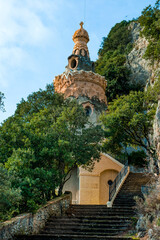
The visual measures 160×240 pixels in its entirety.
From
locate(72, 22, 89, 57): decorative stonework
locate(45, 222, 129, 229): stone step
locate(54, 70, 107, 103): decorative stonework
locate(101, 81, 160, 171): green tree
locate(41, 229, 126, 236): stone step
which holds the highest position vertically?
locate(72, 22, 89, 57): decorative stonework

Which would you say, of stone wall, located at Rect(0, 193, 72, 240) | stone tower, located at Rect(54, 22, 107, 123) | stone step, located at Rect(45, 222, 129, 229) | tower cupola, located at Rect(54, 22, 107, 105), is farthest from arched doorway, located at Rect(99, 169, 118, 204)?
stone step, located at Rect(45, 222, 129, 229)

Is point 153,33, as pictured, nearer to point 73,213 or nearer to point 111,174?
point 111,174

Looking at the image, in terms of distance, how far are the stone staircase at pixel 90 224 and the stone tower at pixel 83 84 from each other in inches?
602

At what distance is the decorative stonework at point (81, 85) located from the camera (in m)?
28.6

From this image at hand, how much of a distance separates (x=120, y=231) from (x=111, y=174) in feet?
39.1

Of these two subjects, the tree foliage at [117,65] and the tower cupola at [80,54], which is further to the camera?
Result: the tree foliage at [117,65]

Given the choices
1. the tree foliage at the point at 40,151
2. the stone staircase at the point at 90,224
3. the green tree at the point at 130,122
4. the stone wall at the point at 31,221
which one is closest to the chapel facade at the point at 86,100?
the green tree at the point at 130,122

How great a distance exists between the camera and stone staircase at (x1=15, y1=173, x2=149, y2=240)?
8.68 m

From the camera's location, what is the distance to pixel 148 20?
1002 inches

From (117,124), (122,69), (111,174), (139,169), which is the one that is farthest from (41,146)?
(122,69)

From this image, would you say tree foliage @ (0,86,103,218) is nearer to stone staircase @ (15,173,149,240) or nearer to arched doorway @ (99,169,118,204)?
stone staircase @ (15,173,149,240)

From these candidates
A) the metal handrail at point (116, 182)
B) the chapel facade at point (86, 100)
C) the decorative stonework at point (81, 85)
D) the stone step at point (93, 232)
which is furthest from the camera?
the decorative stonework at point (81, 85)

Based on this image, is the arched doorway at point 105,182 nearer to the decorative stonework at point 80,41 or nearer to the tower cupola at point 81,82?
the tower cupola at point 81,82

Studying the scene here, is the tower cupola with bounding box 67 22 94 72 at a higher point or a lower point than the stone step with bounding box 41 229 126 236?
higher
